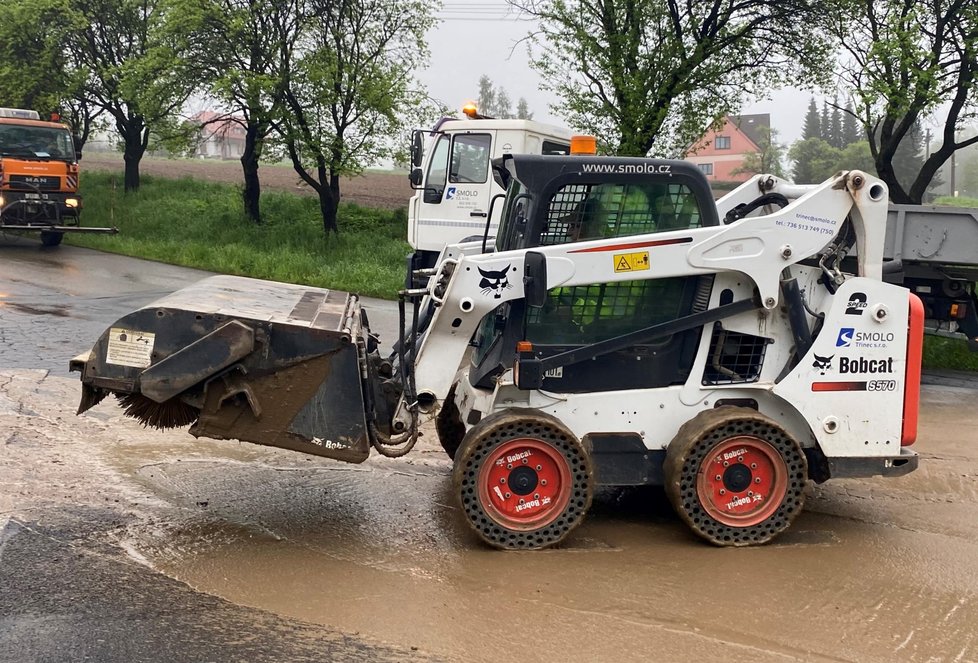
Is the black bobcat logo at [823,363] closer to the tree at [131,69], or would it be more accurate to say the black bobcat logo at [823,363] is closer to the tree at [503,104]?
the tree at [131,69]

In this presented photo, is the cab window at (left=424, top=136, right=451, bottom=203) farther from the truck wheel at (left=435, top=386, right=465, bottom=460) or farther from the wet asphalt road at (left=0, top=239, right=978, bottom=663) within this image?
the truck wheel at (left=435, top=386, right=465, bottom=460)

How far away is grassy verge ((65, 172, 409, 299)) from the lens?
680 inches

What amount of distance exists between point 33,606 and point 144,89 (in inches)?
772

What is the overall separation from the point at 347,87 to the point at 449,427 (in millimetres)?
16267

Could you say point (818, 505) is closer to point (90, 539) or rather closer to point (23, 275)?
point (90, 539)

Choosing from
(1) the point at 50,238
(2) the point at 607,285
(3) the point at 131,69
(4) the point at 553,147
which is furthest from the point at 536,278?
(3) the point at 131,69

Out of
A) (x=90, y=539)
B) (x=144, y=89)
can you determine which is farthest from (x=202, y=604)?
(x=144, y=89)

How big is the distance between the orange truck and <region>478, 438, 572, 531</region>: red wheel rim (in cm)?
1599


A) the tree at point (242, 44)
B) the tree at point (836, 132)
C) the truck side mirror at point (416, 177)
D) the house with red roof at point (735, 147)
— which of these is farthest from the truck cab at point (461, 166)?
the tree at point (836, 132)

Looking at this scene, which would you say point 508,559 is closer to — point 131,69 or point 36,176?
point 36,176

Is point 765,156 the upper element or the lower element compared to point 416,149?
upper

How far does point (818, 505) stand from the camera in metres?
6.16

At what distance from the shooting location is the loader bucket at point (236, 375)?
493cm

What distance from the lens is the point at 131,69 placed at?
21.8 metres
